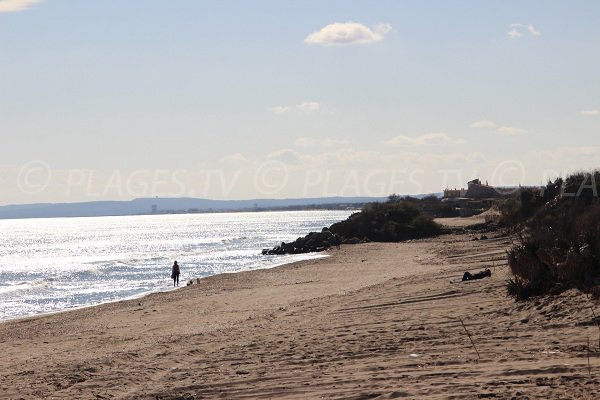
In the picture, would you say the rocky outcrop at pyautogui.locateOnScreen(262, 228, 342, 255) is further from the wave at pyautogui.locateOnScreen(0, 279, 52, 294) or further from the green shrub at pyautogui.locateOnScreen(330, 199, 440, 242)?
the wave at pyautogui.locateOnScreen(0, 279, 52, 294)

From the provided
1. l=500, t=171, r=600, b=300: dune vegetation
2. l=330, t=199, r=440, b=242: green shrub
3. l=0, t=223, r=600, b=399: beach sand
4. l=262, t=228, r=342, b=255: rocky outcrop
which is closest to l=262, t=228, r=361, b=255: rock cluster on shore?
l=262, t=228, r=342, b=255: rocky outcrop

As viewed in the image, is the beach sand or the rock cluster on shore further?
the rock cluster on shore

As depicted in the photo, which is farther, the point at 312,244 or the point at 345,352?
the point at 312,244

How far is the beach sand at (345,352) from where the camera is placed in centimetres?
852

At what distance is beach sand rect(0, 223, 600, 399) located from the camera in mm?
8516

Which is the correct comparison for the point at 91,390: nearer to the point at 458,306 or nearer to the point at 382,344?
the point at 382,344

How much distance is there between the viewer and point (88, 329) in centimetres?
1938

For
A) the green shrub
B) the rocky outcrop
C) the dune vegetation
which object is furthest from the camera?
the green shrub

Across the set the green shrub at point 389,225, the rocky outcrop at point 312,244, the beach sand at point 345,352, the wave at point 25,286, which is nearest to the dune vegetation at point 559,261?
the beach sand at point 345,352

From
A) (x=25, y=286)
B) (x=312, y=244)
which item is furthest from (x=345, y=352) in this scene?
(x=312, y=244)

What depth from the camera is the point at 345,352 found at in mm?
10664

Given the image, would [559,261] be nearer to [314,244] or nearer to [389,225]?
[314,244]

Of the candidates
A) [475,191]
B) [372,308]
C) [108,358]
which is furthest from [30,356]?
[475,191]

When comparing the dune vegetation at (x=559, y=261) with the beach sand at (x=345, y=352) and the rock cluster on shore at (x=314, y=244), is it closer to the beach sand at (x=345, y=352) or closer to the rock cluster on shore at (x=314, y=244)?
the beach sand at (x=345, y=352)
